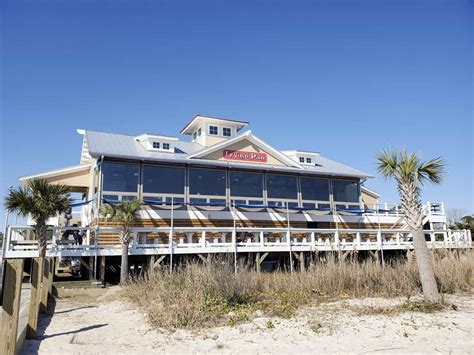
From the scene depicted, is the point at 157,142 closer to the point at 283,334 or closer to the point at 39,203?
the point at 39,203

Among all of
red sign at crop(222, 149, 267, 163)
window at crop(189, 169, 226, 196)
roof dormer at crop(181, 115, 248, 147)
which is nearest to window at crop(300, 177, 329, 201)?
red sign at crop(222, 149, 267, 163)

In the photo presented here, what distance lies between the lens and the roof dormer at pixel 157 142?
781 inches

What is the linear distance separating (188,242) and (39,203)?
5933 millimetres

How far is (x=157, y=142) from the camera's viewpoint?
20.1m

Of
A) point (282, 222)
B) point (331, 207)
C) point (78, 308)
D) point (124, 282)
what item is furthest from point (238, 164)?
point (78, 308)

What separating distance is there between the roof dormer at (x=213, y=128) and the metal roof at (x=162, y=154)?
675 mm

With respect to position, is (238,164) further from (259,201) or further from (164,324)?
(164,324)

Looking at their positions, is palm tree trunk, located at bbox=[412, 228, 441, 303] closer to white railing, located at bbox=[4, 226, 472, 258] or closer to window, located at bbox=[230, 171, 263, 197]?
white railing, located at bbox=[4, 226, 472, 258]

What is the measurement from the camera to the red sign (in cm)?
2078

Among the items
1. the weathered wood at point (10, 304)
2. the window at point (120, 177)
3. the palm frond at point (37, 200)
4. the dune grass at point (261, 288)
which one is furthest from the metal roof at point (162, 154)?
the weathered wood at point (10, 304)

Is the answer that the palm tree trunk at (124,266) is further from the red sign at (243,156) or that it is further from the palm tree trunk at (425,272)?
the palm tree trunk at (425,272)

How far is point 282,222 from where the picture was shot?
69.2ft

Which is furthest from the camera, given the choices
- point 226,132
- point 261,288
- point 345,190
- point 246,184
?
point 226,132

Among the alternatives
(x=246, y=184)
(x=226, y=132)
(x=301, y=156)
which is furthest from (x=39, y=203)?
(x=301, y=156)
